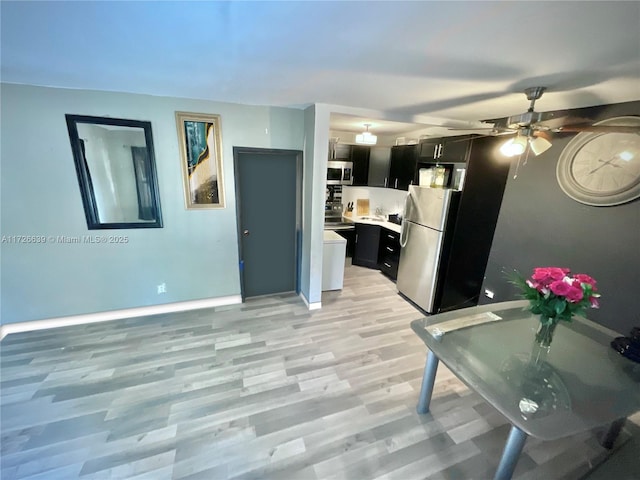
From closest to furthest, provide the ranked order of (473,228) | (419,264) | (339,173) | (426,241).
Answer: (473,228)
(426,241)
(419,264)
(339,173)

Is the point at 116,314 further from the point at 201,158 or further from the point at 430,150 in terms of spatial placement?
the point at 430,150

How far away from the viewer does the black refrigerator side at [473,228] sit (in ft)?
9.14

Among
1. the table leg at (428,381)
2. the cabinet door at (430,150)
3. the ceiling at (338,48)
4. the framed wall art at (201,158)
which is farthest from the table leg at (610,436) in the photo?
the framed wall art at (201,158)

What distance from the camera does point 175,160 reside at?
2.70m

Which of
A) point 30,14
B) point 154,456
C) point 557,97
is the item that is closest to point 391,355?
point 154,456

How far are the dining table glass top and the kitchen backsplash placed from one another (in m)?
3.17

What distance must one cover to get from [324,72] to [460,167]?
201 centimetres

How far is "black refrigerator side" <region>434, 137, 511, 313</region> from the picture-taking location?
9.14ft

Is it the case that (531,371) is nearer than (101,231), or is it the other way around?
(531,371)

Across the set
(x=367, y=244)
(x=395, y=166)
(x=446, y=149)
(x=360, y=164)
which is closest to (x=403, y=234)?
(x=367, y=244)

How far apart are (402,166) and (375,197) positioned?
1.01 metres

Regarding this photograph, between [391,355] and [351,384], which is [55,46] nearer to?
[351,384]

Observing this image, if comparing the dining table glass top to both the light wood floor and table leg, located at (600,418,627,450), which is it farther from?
the light wood floor

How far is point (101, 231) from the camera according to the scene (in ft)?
8.68
